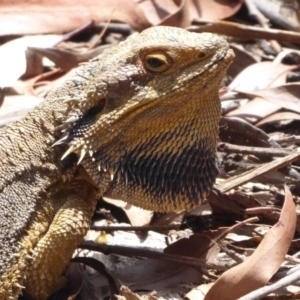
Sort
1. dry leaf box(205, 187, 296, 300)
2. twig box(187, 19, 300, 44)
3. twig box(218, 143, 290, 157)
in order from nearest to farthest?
dry leaf box(205, 187, 296, 300) < twig box(218, 143, 290, 157) < twig box(187, 19, 300, 44)

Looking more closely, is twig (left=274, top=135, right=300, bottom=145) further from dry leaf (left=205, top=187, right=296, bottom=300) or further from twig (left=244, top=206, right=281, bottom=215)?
dry leaf (left=205, top=187, right=296, bottom=300)

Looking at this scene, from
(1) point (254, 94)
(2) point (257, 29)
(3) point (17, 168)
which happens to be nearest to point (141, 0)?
(2) point (257, 29)

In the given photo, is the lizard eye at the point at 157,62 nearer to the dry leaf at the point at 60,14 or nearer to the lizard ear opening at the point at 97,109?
the lizard ear opening at the point at 97,109

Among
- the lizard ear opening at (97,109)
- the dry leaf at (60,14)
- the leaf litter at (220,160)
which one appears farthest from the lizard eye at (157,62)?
the dry leaf at (60,14)

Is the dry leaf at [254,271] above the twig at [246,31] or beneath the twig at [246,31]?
beneath

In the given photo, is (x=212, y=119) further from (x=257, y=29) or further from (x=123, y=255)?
(x=257, y=29)

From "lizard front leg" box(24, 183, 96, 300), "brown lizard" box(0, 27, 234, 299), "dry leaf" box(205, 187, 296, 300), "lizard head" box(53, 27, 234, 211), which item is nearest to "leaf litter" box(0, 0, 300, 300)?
"dry leaf" box(205, 187, 296, 300)

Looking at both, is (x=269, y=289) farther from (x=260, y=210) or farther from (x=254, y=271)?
(x=260, y=210)
